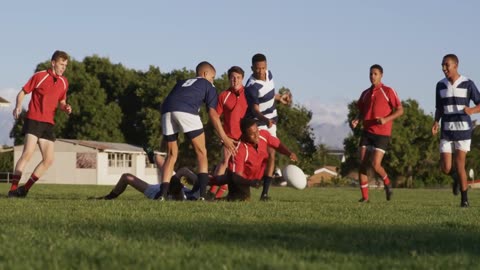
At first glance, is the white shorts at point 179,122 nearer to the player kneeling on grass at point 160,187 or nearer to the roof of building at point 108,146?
the player kneeling on grass at point 160,187

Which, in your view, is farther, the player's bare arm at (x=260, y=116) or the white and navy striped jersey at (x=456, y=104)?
the player's bare arm at (x=260, y=116)

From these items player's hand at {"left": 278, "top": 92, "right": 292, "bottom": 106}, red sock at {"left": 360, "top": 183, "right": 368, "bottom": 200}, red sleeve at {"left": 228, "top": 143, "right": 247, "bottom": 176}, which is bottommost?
red sock at {"left": 360, "top": 183, "right": 368, "bottom": 200}

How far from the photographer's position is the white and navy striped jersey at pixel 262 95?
49.2 feet

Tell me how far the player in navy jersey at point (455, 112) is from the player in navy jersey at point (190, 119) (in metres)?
3.87

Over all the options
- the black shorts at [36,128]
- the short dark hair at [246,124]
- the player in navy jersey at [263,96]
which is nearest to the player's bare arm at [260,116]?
the player in navy jersey at [263,96]

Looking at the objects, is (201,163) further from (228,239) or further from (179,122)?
(228,239)

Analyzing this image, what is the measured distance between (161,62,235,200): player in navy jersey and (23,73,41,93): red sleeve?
2.74 meters

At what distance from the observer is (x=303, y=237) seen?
6.81 meters

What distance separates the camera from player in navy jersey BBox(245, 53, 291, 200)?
1495 centimetres

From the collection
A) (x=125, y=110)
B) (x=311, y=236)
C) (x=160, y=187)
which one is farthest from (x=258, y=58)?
(x=125, y=110)

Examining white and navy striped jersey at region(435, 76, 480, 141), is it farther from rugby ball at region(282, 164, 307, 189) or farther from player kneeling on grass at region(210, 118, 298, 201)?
player kneeling on grass at region(210, 118, 298, 201)

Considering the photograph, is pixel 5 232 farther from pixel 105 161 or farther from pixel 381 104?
pixel 105 161

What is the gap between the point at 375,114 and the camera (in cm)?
1575

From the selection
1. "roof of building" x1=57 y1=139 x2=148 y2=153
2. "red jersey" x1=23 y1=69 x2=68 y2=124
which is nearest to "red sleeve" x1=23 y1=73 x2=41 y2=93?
"red jersey" x1=23 y1=69 x2=68 y2=124
